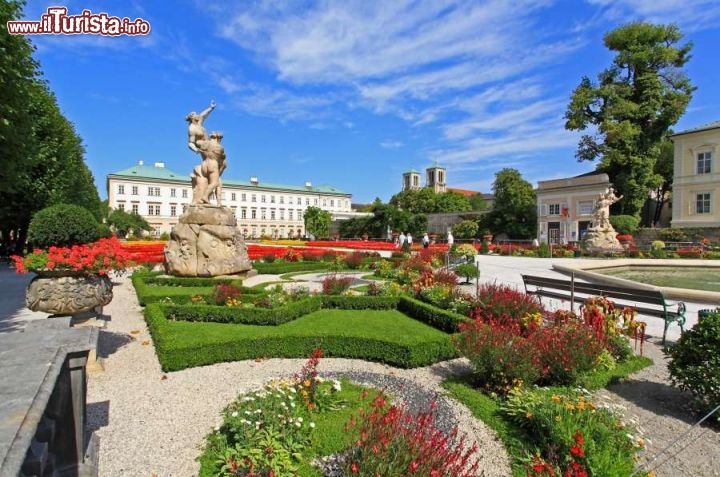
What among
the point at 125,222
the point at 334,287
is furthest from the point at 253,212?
the point at 334,287

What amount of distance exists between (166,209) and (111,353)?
253 ft

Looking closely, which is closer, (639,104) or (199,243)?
(199,243)

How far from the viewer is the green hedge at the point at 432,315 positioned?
7.63 meters

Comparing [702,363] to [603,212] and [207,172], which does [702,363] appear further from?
[603,212]

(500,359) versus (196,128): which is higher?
(196,128)

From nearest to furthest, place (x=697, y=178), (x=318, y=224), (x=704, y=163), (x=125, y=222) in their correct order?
1. (x=704, y=163)
2. (x=697, y=178)
3. (x=125, y=222)
4. (x=318, y=224)

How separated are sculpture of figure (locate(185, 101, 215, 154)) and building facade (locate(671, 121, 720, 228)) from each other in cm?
3748

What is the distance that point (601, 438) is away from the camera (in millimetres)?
3664

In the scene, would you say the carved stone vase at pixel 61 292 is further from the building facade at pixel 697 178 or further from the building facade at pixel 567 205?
the building facade at pixel 697 178

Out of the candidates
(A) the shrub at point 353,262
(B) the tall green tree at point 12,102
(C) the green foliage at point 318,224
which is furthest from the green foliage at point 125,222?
(B) the tall green tree at point 12,102

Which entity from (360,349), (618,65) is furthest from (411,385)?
(618,65)

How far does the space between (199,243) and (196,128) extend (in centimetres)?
416

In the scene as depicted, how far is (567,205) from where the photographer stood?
39969 millimetres

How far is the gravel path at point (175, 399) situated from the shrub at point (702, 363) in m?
2.37
